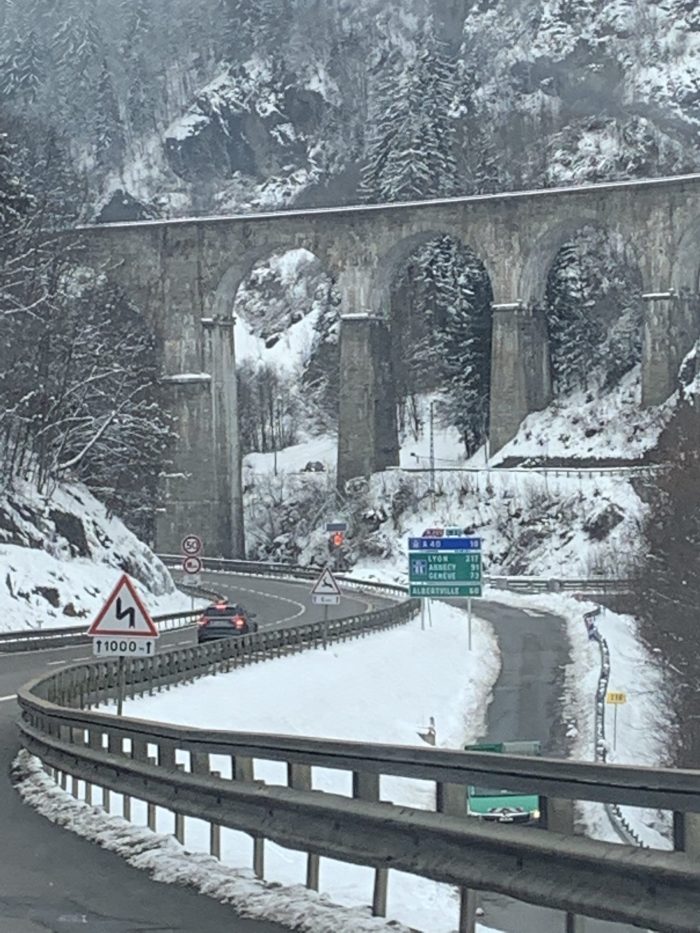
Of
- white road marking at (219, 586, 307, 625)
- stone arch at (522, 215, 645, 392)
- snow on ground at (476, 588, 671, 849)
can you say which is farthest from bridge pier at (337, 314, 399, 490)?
snow on ground at (476, 588, 671, 849)

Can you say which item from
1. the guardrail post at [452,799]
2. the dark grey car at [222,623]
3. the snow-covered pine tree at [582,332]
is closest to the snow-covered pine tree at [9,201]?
the dark grey car at [222,623]

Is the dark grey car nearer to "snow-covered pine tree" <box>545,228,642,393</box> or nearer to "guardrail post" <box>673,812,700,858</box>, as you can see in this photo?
"guardrail post" <box>673,812,700,858</box>

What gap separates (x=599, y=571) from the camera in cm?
8262

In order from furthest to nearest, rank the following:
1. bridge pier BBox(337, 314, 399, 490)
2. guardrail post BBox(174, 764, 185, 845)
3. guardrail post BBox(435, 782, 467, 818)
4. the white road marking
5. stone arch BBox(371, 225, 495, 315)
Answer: bridge pier BBox(337, 314, 399, 490)
stone arch BBox(371, 225, 495, 315)
the white road marking
guardrail post BBox(174, 764, 185, 845)
guardrail post BBox(435, 782, 467, 818)

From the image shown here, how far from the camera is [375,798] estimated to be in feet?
32.6

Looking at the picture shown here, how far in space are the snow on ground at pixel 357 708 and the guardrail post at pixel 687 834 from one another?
255 centimetres

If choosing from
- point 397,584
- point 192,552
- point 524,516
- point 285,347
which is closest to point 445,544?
point 192,552

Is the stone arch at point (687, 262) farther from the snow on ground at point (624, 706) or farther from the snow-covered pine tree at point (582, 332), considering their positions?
the snow on ground at point (624, 706)

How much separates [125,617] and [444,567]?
3822 cm

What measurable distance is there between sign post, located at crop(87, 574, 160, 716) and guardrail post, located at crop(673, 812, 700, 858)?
14.2 metres

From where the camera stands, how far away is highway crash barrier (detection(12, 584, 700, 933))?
23.8ft

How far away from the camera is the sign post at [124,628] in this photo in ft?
68.8

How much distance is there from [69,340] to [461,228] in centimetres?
3185

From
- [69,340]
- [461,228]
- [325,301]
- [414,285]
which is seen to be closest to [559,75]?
[325,301]
